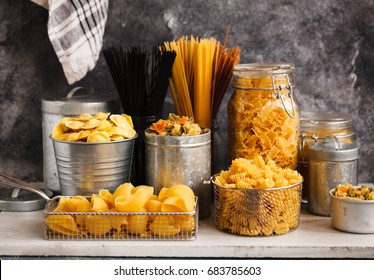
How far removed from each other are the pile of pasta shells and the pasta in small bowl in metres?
0.26

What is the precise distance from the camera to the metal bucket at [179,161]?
1.49 meters

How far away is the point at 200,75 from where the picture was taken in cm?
164

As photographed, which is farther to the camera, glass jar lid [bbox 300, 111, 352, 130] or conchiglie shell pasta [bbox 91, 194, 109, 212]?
glass jar lid [bbox 300, 111, 352, 130]

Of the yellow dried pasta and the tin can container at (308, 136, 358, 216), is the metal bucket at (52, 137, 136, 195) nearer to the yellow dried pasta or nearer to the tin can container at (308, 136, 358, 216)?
the yellow dried pasta

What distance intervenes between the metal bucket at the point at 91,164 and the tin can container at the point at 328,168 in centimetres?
44

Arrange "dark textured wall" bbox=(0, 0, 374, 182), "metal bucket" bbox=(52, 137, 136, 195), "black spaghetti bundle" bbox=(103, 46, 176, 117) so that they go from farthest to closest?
"dark textured wall" bbox=(0, 0, 374, 182), "black spaghetti bundle" bbox=(103, 46, 176, 117), "metal bucket" bbox=(52, 137, 136, 195)

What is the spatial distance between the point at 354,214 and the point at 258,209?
21 cm

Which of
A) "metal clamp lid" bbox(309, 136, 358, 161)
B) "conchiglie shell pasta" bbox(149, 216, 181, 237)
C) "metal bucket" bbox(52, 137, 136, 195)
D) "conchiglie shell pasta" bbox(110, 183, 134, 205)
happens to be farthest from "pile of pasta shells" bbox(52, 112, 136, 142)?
"metal clamp lid" bbox(309, 136, 358, 161)

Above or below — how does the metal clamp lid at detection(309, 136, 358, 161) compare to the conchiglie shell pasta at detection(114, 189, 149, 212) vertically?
above

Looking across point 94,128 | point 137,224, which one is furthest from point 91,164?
point 137,224

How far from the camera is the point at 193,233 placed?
1.39 metres

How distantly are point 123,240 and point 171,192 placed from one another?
15cm

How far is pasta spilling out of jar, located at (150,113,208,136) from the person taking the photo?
149 centimetres
